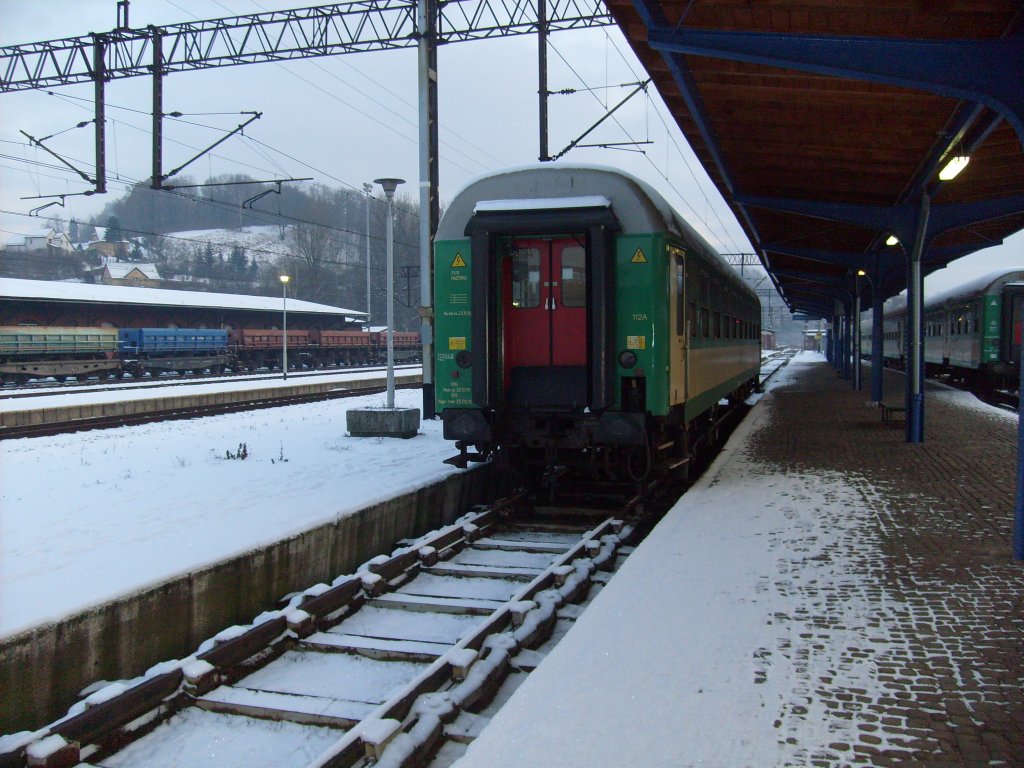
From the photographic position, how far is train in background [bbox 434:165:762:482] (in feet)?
27.0

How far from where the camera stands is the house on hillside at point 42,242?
57.2 meters

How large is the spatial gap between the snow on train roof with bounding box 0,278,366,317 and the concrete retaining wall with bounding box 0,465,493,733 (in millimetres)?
31185

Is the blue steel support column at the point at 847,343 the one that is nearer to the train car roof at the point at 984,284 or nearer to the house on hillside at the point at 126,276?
the train car roof at the point at 984,284

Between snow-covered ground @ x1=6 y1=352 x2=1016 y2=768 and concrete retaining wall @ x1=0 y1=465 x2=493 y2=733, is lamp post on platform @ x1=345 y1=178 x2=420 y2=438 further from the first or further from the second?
concrete retaining wall @ x1=0 y1=465 x2=493 y2=733

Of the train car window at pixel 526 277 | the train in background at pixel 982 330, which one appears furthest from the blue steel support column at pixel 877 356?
the train car window at pixel 526 277

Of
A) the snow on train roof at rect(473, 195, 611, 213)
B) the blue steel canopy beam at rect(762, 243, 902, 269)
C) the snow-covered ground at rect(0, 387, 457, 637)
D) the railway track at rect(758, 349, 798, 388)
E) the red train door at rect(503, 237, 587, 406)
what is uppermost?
the blue steel canopy beam at rect(762, 243, 902, 269)

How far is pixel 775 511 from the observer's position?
307 inches

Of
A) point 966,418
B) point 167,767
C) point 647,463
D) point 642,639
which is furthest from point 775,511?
point 966,418

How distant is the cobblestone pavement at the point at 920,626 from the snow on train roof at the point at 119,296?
3298 cm

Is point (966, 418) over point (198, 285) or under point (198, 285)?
under

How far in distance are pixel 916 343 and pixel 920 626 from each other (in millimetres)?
9520

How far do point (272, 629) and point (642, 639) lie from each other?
8.02ft

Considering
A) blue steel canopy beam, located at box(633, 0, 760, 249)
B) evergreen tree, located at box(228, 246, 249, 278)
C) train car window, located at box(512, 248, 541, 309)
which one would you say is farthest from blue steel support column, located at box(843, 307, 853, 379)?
evergreen tree, located at box(228, 246, 249, 278)

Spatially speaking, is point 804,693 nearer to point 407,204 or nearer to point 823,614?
point 823,614
